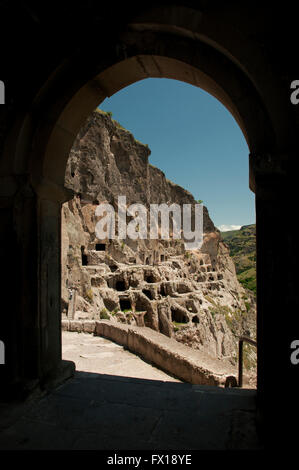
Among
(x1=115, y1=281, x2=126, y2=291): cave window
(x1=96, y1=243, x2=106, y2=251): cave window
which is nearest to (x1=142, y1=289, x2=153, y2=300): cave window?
(x1=115, y1=281, x2=126, y2=291): cave window

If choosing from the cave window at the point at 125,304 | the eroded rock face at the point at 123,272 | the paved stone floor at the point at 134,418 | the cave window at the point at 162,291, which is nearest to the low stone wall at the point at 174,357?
the paved stone floor at the point at 134,418

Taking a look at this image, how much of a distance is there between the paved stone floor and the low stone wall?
2.30 meters

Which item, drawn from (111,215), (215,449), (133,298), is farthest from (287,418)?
(111,215)

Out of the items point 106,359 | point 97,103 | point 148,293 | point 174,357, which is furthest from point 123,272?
point 97,103

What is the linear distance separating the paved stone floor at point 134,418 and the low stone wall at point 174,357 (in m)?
2.30

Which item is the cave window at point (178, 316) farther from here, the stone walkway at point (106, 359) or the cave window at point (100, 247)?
the stone walkway at point (106, 359)

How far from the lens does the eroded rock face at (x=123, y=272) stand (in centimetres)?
1711

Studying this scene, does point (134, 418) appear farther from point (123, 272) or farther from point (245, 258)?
point (245, 258)

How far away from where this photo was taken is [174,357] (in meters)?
5.30

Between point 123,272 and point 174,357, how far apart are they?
1603 centimetres

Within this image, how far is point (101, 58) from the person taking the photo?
2.39 meters

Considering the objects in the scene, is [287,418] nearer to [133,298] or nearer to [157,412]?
[157,412]

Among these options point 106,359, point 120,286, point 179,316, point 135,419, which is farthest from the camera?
point 120,286

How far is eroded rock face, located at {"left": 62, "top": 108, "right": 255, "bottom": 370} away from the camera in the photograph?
17109 millimetres
